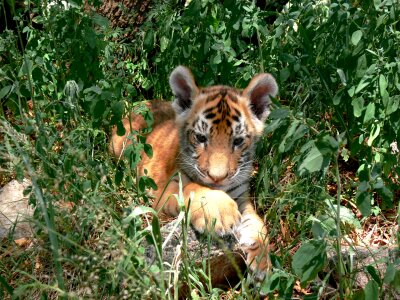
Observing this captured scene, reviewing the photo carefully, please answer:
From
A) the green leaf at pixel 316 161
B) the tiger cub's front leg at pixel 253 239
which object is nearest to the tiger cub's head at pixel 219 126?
the tiger cub's front leg at pixel 253 239

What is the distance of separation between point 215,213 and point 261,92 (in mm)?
1007

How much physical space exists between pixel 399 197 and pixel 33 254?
2592 mm

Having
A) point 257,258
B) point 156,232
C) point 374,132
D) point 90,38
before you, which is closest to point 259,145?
point 374,132

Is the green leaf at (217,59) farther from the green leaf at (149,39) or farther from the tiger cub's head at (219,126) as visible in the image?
the green leaf at (149,39)

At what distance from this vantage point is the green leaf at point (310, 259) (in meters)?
2.70

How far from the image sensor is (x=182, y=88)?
15.5ft

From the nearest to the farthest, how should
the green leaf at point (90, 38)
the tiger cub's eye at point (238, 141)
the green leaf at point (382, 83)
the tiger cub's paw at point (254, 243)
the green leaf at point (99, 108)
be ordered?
the green leaf at point (99, 108), the green leaf at point (382, 83), the tiger cub's paw at point (254, 243), the green leaf at point (90, 38), the tiger cub's eye at point (238, 141)

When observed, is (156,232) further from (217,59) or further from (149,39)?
(149,39)

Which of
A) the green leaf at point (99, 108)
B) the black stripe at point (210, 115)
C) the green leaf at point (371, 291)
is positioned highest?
Result: the green leaf at point (99, 108)

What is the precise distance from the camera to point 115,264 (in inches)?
109

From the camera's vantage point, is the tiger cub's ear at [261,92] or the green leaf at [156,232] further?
the tiger cub's ear at [261,92]

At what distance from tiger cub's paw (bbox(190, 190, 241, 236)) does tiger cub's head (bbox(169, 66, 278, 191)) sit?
0.20 m

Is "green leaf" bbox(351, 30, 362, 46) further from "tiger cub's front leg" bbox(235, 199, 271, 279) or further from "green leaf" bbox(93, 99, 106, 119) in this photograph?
"green leaf" bbox(93, 99, 106, 119)

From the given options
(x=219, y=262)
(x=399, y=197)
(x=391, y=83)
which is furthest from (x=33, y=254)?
(x=399, y=197)
